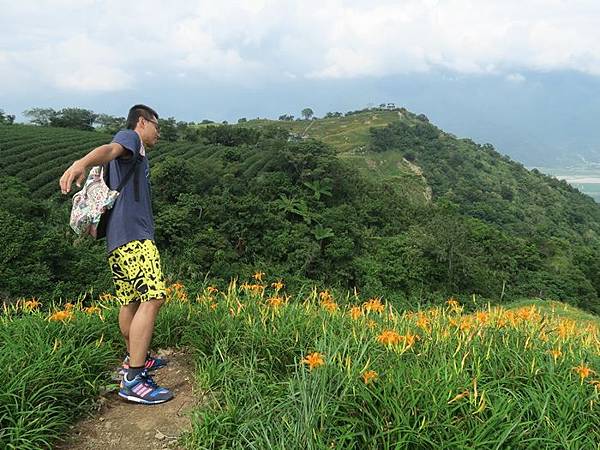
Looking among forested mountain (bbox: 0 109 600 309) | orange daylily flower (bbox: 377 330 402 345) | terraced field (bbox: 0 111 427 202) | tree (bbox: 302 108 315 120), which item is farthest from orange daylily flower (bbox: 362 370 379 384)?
tree (bbox: 302 108 315 120)

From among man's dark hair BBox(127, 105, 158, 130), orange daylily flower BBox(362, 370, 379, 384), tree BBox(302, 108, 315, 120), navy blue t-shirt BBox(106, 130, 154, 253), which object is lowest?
orange daylily flower BBox(362, 370, 379, 384)

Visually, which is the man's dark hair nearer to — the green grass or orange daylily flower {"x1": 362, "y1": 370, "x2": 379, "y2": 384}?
the green grass

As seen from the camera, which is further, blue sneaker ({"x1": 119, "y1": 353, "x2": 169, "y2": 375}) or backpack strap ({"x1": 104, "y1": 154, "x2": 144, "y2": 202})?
blue sneaker ({"x1": 119, "y1": 353, "x2": 169, "y2": 375})

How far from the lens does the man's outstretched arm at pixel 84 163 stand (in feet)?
7.88

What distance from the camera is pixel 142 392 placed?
9.56 feet

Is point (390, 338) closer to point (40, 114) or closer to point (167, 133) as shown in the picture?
point (167, 133)

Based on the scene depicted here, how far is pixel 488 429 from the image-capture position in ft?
6.89

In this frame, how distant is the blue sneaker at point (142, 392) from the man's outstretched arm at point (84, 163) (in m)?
1.28

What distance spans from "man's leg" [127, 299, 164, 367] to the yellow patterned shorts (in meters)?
0.06

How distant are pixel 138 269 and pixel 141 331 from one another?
0.39 metres

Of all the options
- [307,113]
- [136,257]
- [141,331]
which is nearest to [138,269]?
[136,257]

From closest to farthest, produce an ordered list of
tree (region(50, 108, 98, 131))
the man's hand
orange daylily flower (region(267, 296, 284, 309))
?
the man's hand → orange daylily flower (region(267, 296, 284, 309)) → tree (region(50, 108, 98, 131))

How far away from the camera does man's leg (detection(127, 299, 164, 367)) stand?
296 centimetres

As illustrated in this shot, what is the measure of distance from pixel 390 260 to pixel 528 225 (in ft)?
124
